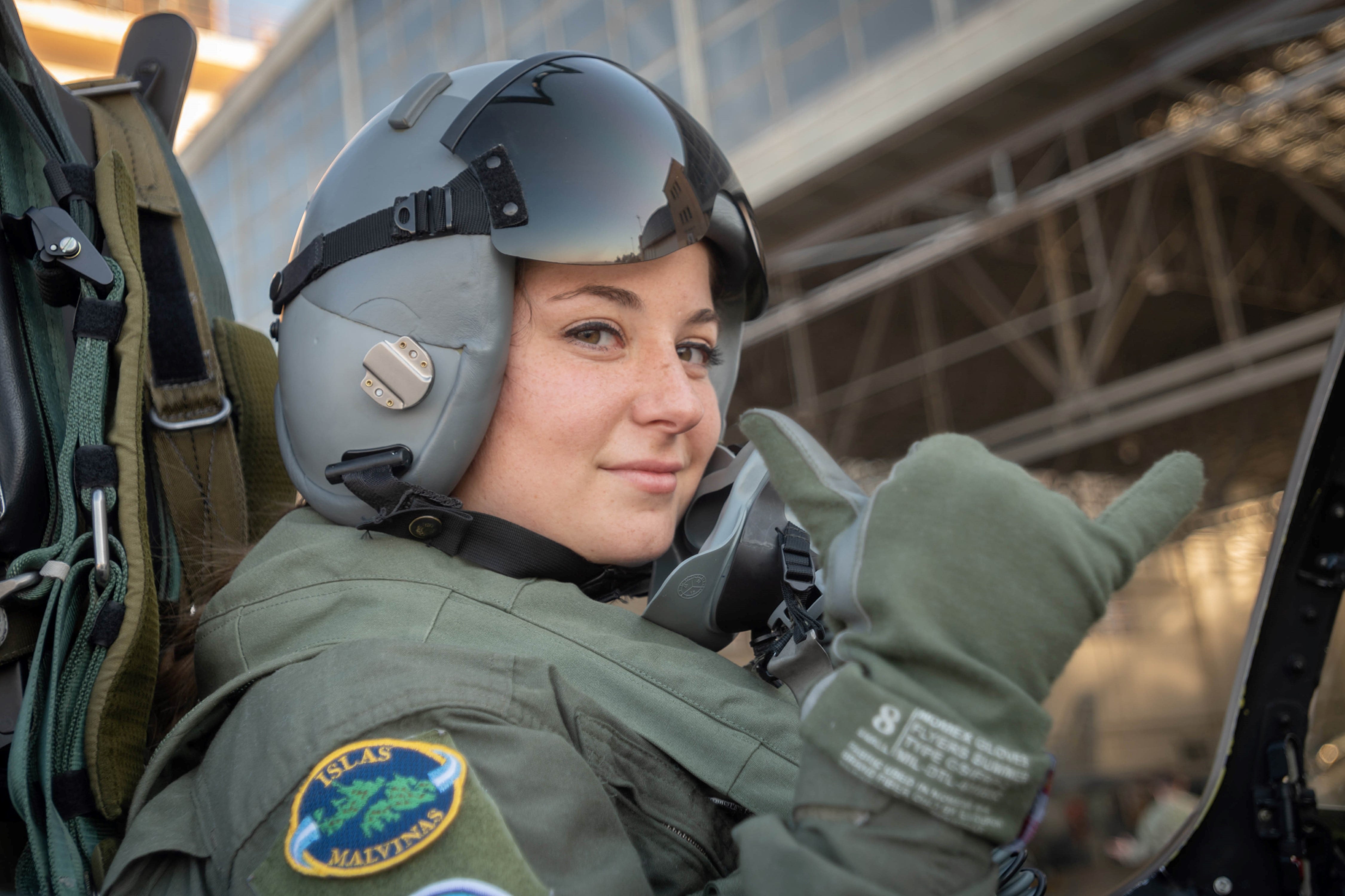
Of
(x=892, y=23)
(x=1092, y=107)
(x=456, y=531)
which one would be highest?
(x=892, y=23)

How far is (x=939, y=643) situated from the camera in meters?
0.70

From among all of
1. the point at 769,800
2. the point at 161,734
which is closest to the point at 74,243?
the point at 161,734

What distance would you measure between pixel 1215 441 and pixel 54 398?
34.1 feet

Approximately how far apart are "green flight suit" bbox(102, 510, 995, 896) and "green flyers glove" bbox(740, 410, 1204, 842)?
0.04 metres

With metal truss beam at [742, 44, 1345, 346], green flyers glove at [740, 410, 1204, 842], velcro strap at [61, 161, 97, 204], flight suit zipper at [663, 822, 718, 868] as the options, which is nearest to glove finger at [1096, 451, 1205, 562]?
green flyers glove at [740, 410, 1204, 842]

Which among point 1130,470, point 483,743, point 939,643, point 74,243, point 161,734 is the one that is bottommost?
point 1130,470

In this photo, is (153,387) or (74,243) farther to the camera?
(153,387)

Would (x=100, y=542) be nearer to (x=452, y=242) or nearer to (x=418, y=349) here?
(x=418, y=349)

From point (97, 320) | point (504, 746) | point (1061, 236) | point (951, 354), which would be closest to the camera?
point (504, 746)

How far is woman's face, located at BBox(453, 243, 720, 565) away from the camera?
116cm

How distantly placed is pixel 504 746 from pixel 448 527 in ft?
1.19

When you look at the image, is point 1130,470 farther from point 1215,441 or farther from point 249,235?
point 249,235

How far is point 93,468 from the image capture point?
1025mm

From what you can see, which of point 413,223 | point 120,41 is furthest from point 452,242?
point 120,41
